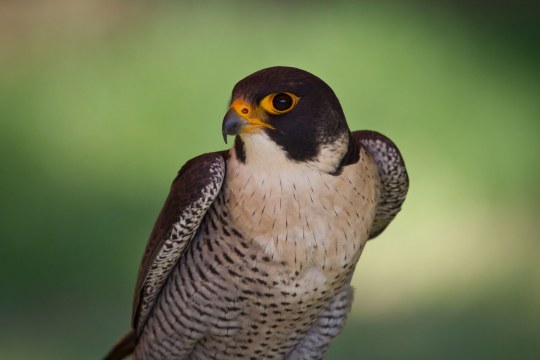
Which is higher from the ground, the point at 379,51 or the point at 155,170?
the point at 379,51

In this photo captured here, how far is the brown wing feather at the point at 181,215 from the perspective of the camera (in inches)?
115

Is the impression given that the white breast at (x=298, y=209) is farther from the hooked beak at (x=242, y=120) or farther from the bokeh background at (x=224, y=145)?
the bokeh background at (x=224, y=145)

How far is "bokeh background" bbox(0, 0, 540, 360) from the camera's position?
16.6ft

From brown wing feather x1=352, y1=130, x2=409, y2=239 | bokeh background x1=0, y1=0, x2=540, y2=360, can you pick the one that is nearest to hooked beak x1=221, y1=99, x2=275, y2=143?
brown wing feather x1=352, y1=130, x2=409, y2=239

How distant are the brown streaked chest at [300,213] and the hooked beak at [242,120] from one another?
14cm

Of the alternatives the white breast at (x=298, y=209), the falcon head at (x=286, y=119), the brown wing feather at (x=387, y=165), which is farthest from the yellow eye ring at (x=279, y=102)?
the brown wing feather at (x=387, y=165)

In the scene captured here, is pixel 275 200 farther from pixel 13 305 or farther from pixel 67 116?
pixel 67 116

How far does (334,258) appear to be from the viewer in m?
2.94

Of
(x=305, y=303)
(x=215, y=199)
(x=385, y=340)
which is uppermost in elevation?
(x=215, y=199)

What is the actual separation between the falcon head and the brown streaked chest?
0.14 feet

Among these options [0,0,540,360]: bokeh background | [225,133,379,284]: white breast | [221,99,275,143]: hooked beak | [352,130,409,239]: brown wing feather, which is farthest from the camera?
[0,0,540,360]: bokeh background

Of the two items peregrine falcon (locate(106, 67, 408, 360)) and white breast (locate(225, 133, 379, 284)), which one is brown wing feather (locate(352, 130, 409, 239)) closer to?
peregrine falcon (locate(106, 67, 408, 360))

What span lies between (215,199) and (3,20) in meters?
4.20

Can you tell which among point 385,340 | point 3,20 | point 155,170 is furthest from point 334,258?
point 3,20
